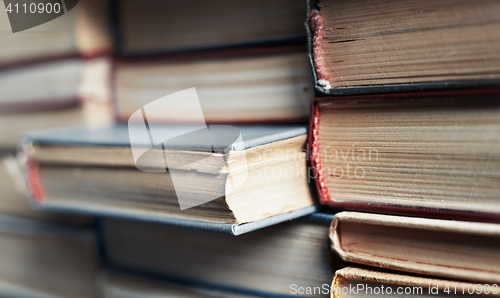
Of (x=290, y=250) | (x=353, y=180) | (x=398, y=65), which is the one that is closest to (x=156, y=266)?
(x=290, y=250)

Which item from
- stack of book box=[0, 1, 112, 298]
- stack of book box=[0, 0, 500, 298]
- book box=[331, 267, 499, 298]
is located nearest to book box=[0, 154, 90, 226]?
stack of book box=[0, 1, 112, 298]

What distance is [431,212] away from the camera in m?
0.43

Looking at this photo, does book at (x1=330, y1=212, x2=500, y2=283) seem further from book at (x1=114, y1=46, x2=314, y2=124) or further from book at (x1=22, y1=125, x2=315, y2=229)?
book at (x1=114, y1=46, x2=314, y2=124)

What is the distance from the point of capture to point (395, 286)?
0.44 meters

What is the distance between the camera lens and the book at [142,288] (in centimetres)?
62

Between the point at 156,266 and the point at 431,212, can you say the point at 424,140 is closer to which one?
the point at 431,212

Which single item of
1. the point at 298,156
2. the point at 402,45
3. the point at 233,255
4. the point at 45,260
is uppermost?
the point at 402,45

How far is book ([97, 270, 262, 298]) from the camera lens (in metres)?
0.62

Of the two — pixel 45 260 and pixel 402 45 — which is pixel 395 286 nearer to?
pixel 402 45

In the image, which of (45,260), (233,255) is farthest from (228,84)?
(45,260)

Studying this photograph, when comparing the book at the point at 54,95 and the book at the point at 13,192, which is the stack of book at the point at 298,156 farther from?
the book at the point at 13,192

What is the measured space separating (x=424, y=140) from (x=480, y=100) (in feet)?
0.21

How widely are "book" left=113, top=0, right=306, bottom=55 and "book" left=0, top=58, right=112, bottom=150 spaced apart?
0.08 metres

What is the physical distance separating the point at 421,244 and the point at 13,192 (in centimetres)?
80
